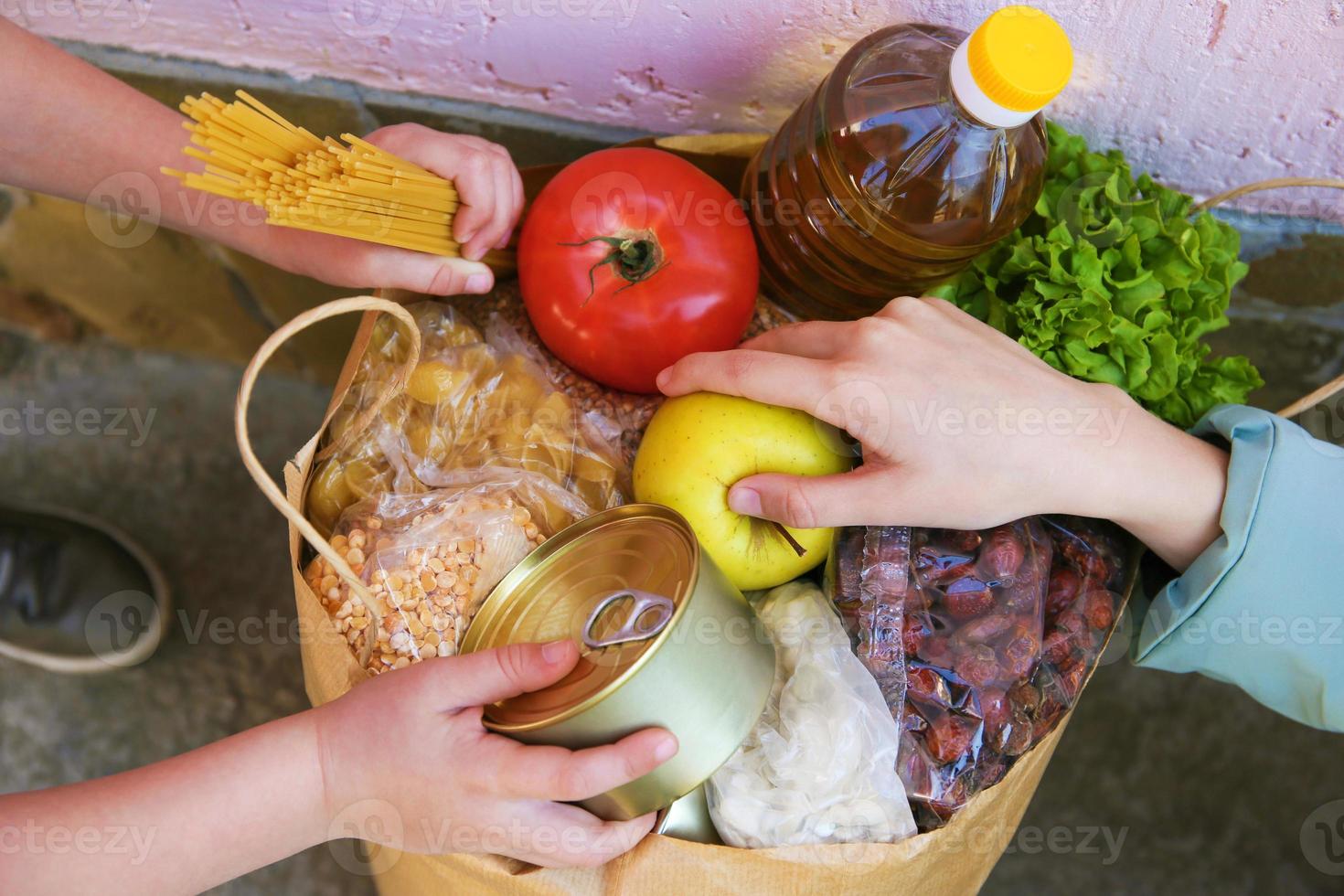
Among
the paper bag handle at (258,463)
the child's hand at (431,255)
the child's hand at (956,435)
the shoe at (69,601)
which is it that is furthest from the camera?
the shoe at (69,601)

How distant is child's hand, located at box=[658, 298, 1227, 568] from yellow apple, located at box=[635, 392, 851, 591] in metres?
0.02

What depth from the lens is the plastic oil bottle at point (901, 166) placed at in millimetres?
839

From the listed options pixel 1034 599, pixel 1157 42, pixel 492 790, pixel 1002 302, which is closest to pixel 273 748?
pixel 492 790

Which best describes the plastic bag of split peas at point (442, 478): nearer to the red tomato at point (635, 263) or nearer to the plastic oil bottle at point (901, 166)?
the red tomato at point (635, 263)

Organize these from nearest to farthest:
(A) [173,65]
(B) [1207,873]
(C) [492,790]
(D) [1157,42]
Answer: (C) [492,790]
(D) [1157,42]
(A) [173,65]
(B) [1207,873]

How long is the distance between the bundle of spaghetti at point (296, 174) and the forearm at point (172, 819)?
383 mm

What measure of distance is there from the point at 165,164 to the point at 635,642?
2.13 feet

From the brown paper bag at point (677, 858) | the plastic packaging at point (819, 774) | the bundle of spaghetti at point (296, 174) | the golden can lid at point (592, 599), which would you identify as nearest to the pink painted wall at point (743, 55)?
the bundle of spaghetti at point (296, 174)

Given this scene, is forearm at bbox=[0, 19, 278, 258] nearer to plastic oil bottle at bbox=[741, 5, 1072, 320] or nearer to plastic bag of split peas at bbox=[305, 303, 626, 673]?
plastic bag of split peas at bbox=[305, 303, 626, 673]

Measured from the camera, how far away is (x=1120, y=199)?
915 mm

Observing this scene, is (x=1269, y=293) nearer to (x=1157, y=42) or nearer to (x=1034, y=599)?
(x=1157, y=42)

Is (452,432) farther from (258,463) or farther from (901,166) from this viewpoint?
(901,166)

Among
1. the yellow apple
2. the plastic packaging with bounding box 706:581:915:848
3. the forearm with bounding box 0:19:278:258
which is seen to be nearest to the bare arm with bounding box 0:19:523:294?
the forearm with bounding box 0:19:278:258

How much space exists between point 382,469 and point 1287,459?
79 cm
